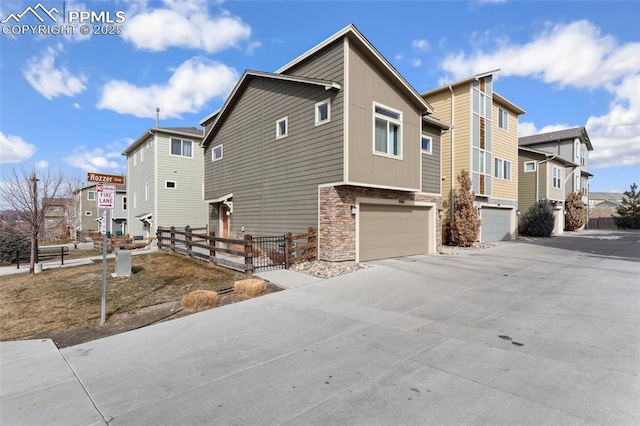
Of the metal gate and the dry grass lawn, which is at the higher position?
the metal gate

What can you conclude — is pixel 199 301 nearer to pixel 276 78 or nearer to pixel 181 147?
pixel 276 78

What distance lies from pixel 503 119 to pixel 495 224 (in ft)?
23.9

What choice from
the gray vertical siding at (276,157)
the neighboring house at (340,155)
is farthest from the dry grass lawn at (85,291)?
the neighboring house at (340,155)

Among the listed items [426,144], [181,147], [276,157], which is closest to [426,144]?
[426,144]

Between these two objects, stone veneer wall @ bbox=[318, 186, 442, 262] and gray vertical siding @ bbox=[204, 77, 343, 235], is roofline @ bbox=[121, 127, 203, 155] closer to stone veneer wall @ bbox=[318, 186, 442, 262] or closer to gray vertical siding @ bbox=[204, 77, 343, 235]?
gray vertical siding @ bbox=[204, 77, 343, 235]

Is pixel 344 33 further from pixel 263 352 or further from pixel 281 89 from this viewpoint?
pixel 263 352

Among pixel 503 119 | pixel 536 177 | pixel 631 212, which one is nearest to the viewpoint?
pixel 503 119

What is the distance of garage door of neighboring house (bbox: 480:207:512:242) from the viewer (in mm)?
20656

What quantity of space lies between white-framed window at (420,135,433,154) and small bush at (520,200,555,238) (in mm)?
14346

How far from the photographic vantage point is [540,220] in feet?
81.6

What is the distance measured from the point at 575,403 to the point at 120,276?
1176 cm

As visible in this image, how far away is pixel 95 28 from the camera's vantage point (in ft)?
33.0

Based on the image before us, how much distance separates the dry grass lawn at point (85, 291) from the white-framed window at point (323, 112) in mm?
5964

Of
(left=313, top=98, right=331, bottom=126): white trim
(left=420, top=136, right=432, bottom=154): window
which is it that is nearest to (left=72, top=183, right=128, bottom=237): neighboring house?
(left=313, top=98, right=331, bottom=126): white trim
